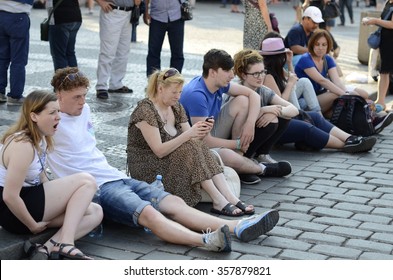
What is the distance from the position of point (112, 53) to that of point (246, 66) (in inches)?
127

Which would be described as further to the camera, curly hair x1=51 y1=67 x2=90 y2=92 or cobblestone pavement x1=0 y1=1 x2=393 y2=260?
curly hair x1=51 y1=67 x2=90 y2=92

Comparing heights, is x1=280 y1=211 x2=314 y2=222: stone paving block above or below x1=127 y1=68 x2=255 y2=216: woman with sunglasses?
below

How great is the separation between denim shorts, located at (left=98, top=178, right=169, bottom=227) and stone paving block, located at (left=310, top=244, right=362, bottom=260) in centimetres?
105

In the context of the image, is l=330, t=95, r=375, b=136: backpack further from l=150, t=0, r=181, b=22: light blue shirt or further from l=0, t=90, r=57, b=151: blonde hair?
l=0, t=90, r=57, b=151: blonde hair

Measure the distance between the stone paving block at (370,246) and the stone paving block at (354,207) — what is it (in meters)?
0.74

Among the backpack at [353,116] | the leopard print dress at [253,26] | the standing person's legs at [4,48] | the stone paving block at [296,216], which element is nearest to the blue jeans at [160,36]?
the leopard print dress at [253,26]

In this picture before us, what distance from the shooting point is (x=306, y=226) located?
5852mm

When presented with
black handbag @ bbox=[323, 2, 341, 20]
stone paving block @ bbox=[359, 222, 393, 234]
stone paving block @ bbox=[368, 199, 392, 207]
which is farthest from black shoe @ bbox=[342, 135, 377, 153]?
black handbag @ bbox=[323, 2, 341, 20]

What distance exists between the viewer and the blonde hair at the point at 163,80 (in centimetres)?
600

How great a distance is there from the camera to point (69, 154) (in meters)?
5.54

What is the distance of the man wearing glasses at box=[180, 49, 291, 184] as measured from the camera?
6.70 m

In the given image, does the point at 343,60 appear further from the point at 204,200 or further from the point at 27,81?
the point at 204,200

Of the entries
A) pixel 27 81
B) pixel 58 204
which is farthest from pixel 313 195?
pixel 27 81

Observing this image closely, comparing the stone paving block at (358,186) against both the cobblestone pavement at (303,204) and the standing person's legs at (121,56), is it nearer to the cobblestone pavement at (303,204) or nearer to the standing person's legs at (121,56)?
the cobblestone pavement at (303,204)
